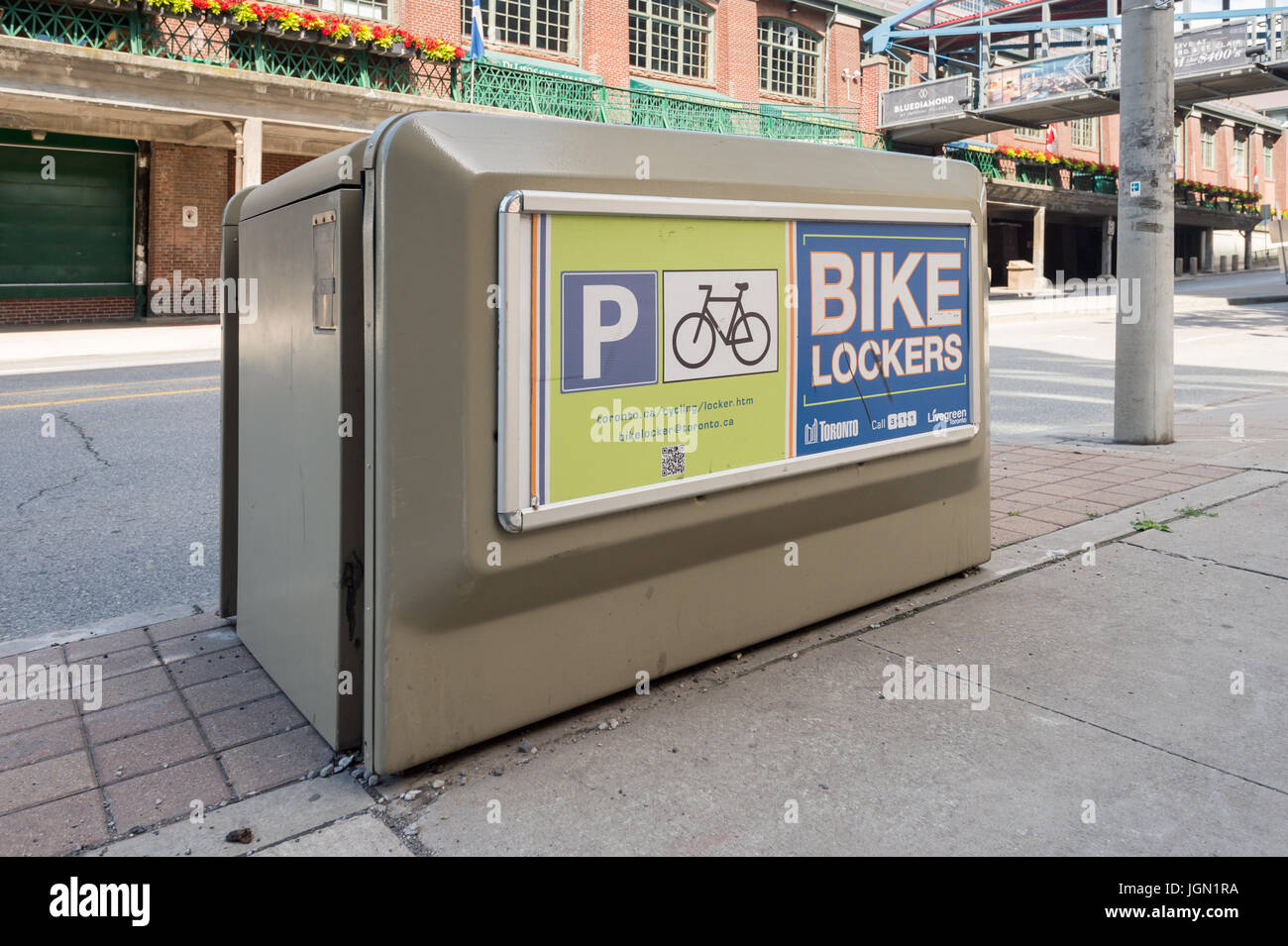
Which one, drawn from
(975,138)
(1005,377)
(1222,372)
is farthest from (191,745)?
(975,138)

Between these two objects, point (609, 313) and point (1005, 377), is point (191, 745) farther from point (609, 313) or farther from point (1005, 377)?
point (1005, 377)

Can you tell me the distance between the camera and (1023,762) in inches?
113

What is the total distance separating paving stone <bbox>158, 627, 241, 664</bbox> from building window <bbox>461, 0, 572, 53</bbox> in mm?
23801

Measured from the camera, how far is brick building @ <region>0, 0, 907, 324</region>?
1808 cm

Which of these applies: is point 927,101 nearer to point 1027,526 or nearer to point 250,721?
point 1027,526

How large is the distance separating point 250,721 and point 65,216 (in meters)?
21.8

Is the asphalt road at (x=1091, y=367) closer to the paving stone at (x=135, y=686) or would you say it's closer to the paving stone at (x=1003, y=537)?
the paving stone at (x=1003, y=537)

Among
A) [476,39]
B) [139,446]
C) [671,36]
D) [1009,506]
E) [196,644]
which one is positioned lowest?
[196,644]

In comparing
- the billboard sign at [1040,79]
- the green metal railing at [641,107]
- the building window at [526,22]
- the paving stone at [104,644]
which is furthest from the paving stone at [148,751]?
the billboard sign at [1040,79]

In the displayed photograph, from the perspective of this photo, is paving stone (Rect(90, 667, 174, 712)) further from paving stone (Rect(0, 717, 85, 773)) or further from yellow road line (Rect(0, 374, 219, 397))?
yellow road line (Rect(0, 374, 219, 397))

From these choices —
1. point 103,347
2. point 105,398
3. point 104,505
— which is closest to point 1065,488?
point 104,505

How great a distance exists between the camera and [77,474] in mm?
7074

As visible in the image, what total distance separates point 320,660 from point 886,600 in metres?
2.27

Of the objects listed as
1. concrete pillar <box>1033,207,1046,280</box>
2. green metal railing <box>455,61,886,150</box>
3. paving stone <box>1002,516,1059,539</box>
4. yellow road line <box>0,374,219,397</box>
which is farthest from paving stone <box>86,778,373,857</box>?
concrete pillar <box>1033,207,1046,280</box>
